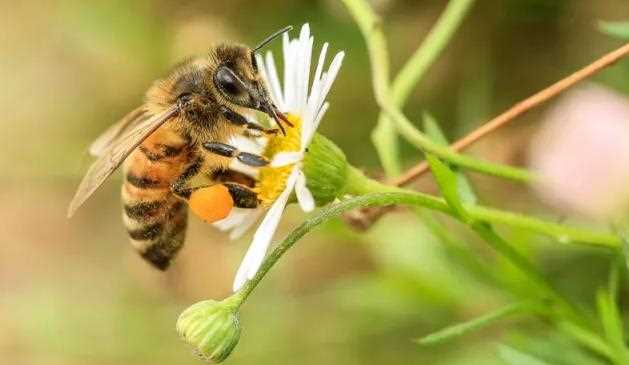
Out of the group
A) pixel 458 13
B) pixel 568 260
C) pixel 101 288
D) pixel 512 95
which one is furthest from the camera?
pixel 101 288

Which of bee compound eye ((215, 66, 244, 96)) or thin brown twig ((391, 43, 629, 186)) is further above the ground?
thin brown twig ((391, 43, 629, 186))

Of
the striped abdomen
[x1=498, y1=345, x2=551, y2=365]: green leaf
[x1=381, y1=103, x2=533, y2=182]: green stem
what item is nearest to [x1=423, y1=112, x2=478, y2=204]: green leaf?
[x1=381, y1=103, x2=533, y2=182]: green stem

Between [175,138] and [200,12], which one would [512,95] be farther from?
[175,138]

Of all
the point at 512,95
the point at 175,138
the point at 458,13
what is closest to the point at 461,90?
the point at 512,95

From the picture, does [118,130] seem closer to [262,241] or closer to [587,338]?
[262,241]

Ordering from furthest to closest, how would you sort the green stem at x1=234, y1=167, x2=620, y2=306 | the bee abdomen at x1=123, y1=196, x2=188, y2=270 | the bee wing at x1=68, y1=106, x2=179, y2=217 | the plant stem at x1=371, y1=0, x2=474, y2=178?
the plant stem at x1=371, y1=0, x2=474, y2=178, the bee abdomen at x1=123, y1=196, x2=188, y2=270, the bee wing at x1=68, y1=106, x2=179, y2=217, the green stem at x1=234, y1=167, x2=620, y2=306

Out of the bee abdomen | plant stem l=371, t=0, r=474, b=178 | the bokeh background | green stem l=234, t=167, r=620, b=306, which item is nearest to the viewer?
green stem l=234, t=167, r=620, b=306

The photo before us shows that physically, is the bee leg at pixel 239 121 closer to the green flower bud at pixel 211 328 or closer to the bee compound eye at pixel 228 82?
the bee compound eye at pixel 228 82

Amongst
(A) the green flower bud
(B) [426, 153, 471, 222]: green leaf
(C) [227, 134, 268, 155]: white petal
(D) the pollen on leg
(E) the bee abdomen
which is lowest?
(A) the green flower bud

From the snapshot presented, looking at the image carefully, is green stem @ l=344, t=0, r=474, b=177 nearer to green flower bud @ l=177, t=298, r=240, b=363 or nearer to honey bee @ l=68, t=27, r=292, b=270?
honey bee @ l=68, t=27, r=292, b=270
